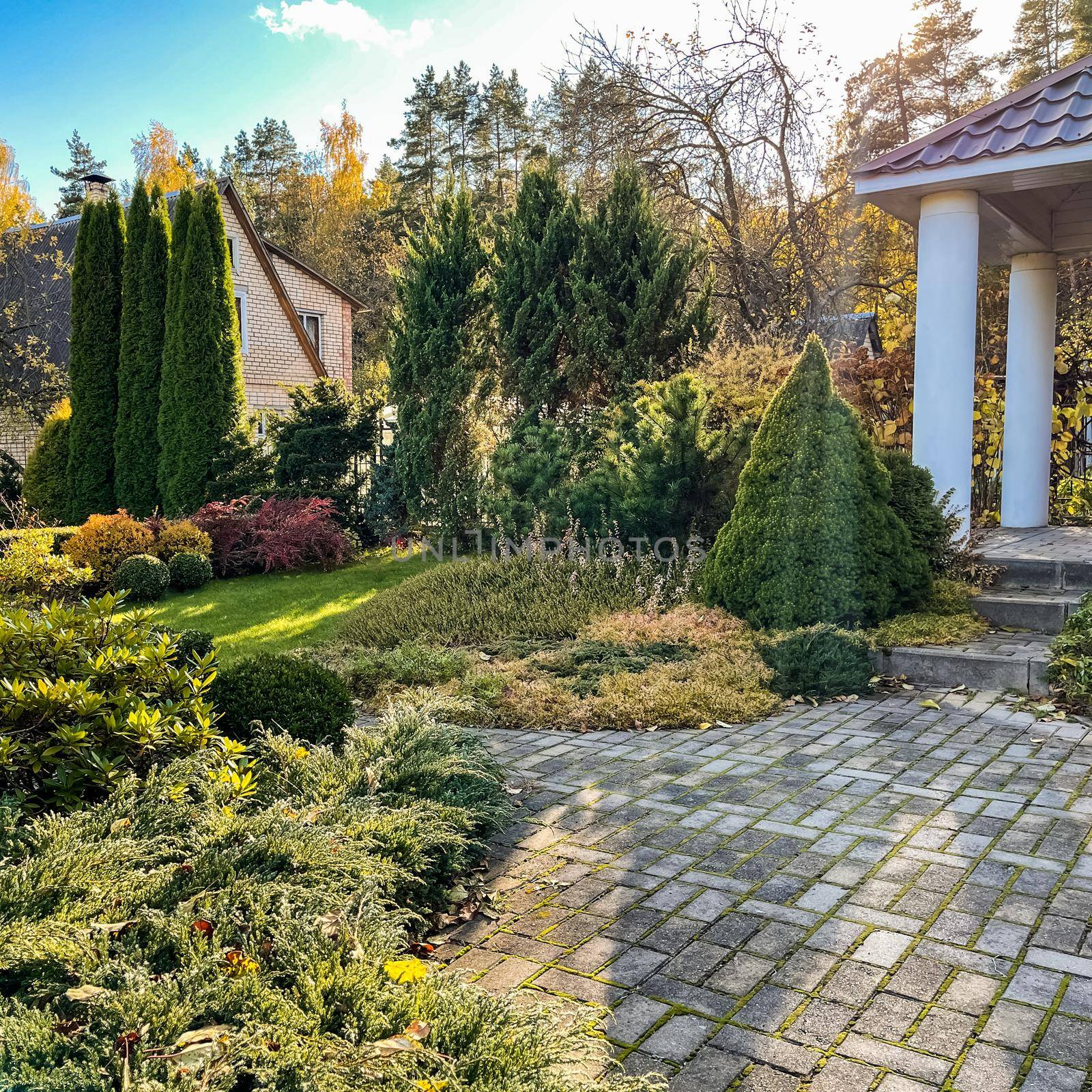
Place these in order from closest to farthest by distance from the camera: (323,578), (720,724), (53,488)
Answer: (720,724) → (323,578) → (53,488)

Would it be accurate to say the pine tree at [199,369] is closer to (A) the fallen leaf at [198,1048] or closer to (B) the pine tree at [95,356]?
(B) the pine tree at [95,356]

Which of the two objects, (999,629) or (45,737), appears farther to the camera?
(999,629)

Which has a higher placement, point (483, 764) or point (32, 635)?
point (32, 635)

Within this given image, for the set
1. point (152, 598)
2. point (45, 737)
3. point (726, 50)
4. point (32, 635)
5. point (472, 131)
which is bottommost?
point (152, 598)

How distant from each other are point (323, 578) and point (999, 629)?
7.11 meters

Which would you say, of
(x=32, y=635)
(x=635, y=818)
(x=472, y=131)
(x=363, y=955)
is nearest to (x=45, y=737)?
(x=32, y=635)

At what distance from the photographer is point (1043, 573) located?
7309mm

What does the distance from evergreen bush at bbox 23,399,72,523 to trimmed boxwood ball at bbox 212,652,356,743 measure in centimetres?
1208

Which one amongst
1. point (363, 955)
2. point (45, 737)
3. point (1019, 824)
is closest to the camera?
point (363, 955)

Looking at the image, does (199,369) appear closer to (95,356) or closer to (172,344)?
(172,344)

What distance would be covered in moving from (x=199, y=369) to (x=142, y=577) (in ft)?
16.5

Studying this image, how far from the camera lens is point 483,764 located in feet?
12.6

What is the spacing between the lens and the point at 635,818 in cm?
376

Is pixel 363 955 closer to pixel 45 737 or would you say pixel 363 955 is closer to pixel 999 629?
pixel 45 737
